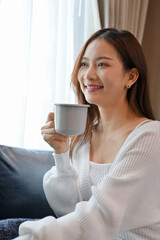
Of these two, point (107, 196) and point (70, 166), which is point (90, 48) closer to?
point (70, 166)

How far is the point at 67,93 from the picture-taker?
2020mm

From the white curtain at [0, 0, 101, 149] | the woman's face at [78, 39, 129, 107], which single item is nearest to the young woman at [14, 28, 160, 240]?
the woman's face at [78, 39, 129, 107]

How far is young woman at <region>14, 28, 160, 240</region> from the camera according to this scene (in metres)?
0.93

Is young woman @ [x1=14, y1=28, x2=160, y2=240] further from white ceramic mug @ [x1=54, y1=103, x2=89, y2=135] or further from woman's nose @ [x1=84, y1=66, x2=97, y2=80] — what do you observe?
white ceramic mug @ [x1=54, y1=103, x2=89, y2=135]

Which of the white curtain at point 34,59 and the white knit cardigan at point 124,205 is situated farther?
the white curtain at point 34,59

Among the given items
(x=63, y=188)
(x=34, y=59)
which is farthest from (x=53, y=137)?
(x=34, y=59)

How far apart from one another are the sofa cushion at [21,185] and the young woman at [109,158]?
0.21 ft

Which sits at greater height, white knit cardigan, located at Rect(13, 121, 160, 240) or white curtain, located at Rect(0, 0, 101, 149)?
white curtain, located at Rect(0, 0, 101, 149)

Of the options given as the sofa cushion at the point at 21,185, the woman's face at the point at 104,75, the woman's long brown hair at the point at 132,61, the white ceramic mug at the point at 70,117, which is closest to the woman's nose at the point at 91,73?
the woman's face at the point at 104,75

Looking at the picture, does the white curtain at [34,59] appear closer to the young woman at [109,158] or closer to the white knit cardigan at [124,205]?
the young woman at [109,158]

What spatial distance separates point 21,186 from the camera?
1376 millimetres

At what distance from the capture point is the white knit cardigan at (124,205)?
2.95ft

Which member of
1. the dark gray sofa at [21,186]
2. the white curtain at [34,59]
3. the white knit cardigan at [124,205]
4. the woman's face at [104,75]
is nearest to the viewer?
the white knit cardigan at [124,205]

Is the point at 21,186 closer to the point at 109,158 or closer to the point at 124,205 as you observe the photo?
the point at 109,158
